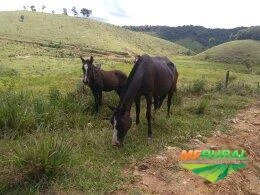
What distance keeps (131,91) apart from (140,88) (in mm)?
692

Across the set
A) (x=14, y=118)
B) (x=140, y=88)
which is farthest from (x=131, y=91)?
(x=14, y=118)

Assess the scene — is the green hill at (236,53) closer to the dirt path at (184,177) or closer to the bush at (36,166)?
the dirt path at (184,177)

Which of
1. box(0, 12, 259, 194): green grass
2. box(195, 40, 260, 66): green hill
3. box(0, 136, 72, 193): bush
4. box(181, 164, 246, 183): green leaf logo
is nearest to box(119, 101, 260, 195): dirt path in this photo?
box(181, 164, 246, 183): green leaf logo

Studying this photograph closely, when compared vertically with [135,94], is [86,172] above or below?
below

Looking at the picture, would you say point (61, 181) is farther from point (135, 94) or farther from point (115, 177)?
point (135, 94)

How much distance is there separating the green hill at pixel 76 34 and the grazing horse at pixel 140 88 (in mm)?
89563

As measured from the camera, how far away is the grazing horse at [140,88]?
359 inches

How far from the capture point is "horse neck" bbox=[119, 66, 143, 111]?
9268mm

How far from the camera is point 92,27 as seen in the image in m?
138

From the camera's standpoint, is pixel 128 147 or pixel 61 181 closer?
pixel 61 181

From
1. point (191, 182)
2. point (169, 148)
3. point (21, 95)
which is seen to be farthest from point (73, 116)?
point (191, 182)

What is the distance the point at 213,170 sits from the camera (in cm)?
870

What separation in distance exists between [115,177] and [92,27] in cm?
13430

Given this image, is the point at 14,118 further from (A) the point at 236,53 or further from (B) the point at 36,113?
(A) the point at 236,53
